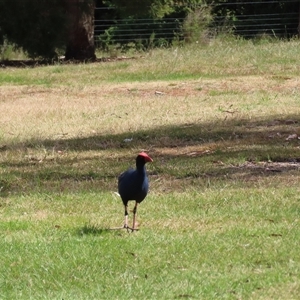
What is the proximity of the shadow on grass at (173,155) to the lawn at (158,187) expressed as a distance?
0.08 feet

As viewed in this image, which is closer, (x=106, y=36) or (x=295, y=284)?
(x=295, y=284)

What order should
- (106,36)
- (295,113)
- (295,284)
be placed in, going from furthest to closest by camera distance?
(106,36) < (295,113) < (295,284)

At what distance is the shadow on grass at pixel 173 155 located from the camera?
10102mm

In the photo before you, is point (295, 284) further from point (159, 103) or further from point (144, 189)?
point (159, 103)

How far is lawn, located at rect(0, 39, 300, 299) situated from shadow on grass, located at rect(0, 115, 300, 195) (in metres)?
0.02

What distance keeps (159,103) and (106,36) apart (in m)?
15.9

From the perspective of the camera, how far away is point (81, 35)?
26.7 m

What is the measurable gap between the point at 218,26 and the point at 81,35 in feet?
15.1

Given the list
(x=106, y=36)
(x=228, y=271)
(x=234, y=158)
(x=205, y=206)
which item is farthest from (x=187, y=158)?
(x=106, y=36)

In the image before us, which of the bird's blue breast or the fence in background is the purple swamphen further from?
the fence in background

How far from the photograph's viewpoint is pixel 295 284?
6.00 metres

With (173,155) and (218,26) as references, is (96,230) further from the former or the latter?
(218,26)

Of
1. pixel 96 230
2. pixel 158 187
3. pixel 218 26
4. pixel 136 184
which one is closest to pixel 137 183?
pixel 136 184

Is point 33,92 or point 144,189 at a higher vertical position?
point 144,189
